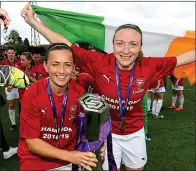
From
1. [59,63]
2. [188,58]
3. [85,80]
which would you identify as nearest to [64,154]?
[59,63]

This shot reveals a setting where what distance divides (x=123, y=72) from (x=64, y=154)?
4.07 ft

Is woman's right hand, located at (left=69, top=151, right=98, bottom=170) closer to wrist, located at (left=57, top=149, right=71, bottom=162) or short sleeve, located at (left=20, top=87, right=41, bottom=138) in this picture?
wrist, located at (left=57, top=149, right=71, bottom=162)

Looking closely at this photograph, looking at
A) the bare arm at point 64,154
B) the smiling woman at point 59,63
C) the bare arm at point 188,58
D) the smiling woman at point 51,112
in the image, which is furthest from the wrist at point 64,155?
the bare arm at point 188,58

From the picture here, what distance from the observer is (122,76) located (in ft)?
10.1

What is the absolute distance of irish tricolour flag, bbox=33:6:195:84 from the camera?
12.2 feet

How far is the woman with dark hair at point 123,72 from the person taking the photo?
2.92 metres

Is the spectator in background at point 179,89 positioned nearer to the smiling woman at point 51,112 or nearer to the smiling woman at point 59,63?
the smiling woman at point 51,112

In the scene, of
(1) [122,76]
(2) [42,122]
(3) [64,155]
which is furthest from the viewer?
(1) [122,76]

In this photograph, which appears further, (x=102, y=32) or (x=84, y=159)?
(x=102, y=32)

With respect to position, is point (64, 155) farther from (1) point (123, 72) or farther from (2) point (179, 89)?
(2) point (179, 89)

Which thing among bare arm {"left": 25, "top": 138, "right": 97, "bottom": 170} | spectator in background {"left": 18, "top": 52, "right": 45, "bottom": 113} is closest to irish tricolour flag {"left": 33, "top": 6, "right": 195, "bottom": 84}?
bare arm {"left": 25, "top": 138, "right": 97, "bottom": 170}

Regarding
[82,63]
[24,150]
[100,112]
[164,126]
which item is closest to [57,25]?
[82,63]

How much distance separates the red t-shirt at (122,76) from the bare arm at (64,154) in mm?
984

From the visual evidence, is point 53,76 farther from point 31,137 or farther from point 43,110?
point 31,137
